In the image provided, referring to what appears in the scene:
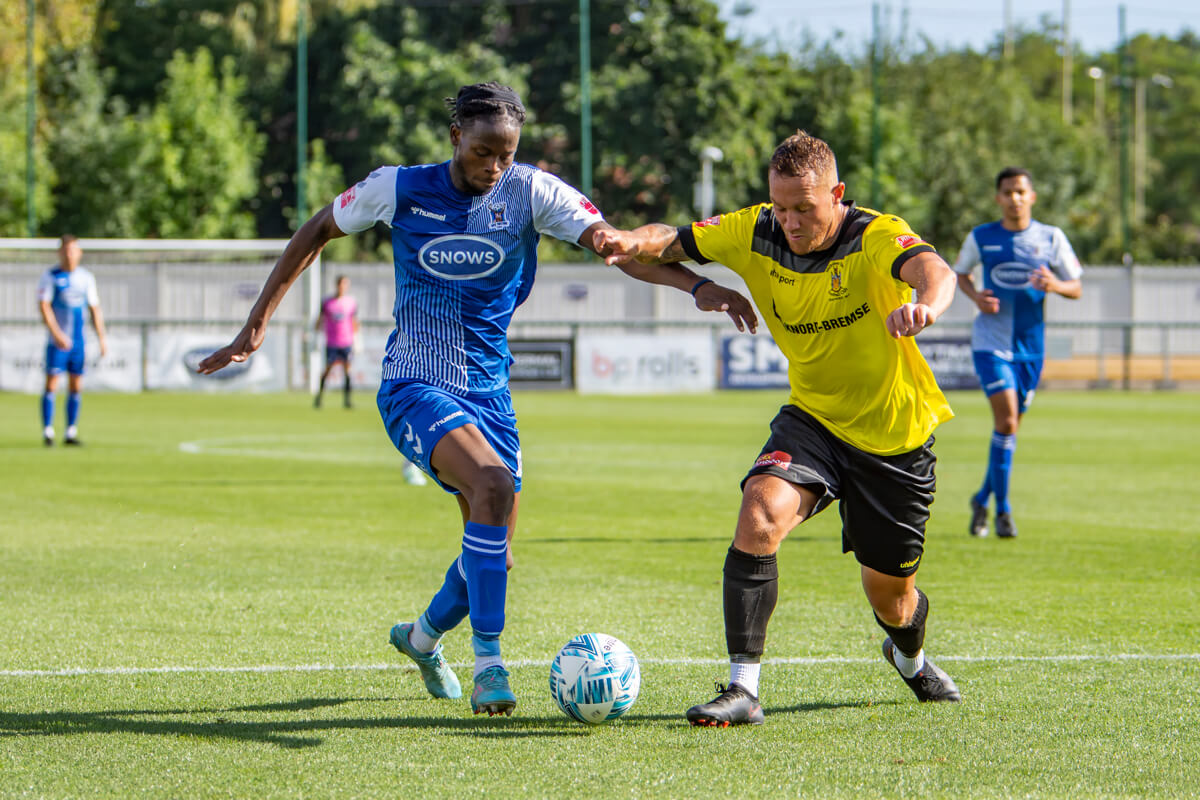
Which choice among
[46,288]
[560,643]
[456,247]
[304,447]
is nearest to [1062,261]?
[560,643]

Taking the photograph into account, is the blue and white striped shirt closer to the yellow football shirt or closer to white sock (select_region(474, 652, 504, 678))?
the yellow football shirt

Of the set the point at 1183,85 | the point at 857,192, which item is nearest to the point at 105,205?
the point at 857,192

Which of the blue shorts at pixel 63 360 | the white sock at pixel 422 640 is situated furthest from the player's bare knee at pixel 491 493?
the blue shorts at pixel 63 360

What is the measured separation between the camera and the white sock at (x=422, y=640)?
5.37 m

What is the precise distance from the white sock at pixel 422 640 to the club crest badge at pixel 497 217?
1424 millimetres

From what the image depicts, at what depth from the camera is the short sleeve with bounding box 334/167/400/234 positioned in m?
5.47

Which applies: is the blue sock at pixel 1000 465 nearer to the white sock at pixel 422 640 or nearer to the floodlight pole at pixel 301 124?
the white sock at pixel 422 640

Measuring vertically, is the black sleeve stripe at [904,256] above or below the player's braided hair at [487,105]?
below

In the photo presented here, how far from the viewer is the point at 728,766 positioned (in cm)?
443

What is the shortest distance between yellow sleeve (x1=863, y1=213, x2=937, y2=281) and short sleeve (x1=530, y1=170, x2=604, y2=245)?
37.4 inches

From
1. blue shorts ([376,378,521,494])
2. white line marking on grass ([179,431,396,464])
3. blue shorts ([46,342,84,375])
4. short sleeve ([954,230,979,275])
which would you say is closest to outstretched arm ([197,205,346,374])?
blue shorts ([376,378,521,494])

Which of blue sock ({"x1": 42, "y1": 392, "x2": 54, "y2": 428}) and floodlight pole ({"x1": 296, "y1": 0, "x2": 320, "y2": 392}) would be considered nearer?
blue sock ({"x1": 42, "y1": 392, "x2": 54, "y2": 428})

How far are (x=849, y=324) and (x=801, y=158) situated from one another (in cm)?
62

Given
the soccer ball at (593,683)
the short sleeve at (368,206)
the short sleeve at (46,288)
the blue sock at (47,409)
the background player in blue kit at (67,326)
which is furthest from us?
the blue sock at (47,409)
